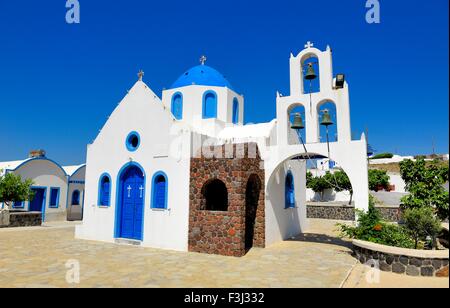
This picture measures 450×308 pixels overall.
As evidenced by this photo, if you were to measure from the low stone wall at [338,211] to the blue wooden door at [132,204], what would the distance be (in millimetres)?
16880

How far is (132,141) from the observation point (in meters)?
12.9

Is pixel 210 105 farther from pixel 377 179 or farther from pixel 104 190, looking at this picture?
pixel 377 179

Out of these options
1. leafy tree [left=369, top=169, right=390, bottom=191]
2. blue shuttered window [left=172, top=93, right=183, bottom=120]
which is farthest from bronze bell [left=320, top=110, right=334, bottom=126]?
leafy tree [left=369, top=169, right=390, bottom=191]

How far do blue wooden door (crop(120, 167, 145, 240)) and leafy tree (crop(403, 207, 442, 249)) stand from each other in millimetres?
8841

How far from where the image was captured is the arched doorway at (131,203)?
1208 cm

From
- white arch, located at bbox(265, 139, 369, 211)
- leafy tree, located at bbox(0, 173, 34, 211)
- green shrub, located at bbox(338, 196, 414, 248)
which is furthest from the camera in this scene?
leafy tree, located at bbox(0, 173, 34, 211)

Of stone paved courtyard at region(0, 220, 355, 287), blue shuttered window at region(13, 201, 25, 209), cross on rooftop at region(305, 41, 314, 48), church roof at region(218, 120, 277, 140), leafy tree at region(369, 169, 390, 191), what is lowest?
stone paved courtyard at region(0, 220, 355, 287)

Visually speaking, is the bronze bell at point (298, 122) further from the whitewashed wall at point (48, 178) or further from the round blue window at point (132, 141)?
the whitewashed wall at point (48, 178)

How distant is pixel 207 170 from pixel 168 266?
343cm

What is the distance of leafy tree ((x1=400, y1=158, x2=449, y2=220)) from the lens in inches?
389

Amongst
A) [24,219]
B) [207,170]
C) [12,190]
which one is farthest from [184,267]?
[24,219]

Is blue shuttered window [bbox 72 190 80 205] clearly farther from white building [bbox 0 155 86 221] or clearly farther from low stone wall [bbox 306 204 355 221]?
low stone wall [bbox 306 204 355 221]
